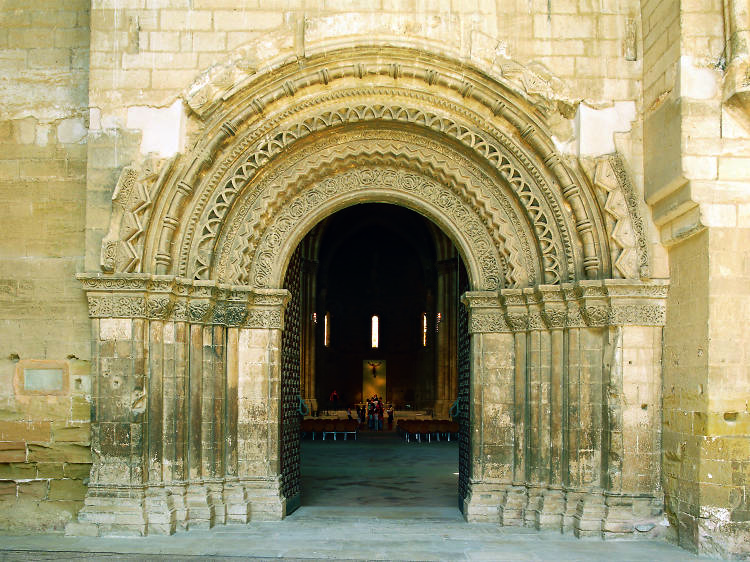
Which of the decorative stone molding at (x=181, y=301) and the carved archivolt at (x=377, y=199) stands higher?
the carved archivolt at (x=377, y=199)

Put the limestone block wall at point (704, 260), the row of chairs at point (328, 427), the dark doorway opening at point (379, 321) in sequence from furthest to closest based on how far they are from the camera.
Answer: the dark doorway opening at point (379, 321)
the row of chairs at point (328, 427)
the limestone block wall at point (704, 260)

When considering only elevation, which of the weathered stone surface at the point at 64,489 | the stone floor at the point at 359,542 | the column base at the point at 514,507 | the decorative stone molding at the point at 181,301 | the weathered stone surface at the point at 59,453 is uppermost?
the decorative stone molding at the point at 181,301

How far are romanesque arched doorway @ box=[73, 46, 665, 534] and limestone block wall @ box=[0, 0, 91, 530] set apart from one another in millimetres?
506

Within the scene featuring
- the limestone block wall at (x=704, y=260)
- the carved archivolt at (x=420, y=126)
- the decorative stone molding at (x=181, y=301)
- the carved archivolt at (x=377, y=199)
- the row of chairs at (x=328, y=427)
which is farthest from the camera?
the row of chairs at (x=328, y=427)

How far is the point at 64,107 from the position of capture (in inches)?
334

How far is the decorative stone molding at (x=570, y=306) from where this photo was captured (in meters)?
7.66

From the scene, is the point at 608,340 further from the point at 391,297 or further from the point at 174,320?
the point at 391,297

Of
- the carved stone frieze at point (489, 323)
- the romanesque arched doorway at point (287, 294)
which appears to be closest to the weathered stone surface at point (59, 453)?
the romanesque arched doorway at point (287, 294)

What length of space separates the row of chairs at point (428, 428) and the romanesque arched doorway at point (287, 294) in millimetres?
9550

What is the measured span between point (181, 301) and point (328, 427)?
11222 mm

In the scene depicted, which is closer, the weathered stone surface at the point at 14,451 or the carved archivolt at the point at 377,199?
the weathered stone surface at the point at 14,451

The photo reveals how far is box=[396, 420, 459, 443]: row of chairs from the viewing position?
18.1 m

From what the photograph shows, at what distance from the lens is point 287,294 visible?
866 centimetres

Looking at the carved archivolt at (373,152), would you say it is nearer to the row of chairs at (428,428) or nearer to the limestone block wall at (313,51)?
the limestone block wall at (313,51)
